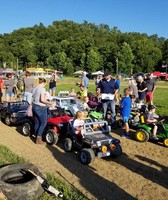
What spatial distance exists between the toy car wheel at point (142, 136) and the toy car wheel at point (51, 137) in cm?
243

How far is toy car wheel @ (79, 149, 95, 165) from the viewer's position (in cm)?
682

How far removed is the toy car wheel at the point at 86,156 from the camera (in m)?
6.82

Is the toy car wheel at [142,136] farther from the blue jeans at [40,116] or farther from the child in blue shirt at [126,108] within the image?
the blue jeans at [40,116]

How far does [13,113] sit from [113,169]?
5335 millimetres

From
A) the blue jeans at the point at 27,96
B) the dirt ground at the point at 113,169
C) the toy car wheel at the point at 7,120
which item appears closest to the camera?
the dirt ground at the point at 113,169

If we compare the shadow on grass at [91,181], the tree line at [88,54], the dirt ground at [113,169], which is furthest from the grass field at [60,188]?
the tree line at [88,54]

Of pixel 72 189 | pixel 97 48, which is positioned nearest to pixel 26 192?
pixel 72 189

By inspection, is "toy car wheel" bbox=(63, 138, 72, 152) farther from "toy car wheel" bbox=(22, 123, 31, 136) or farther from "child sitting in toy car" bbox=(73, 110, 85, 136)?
"toy car wheel" bbox=(22, 123, 31, 136)

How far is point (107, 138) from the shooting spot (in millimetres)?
7332

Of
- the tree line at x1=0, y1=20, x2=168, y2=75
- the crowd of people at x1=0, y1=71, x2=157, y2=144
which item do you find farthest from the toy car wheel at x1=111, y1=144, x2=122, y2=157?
the tree line at x1=0, y1=20, x2=168, y2=75

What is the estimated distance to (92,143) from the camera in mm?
7051

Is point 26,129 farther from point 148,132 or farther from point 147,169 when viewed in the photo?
point 147,169

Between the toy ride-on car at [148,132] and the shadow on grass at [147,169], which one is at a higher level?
the toy ride-on car at [148,132]

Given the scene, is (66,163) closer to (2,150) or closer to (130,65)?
(2,150)
